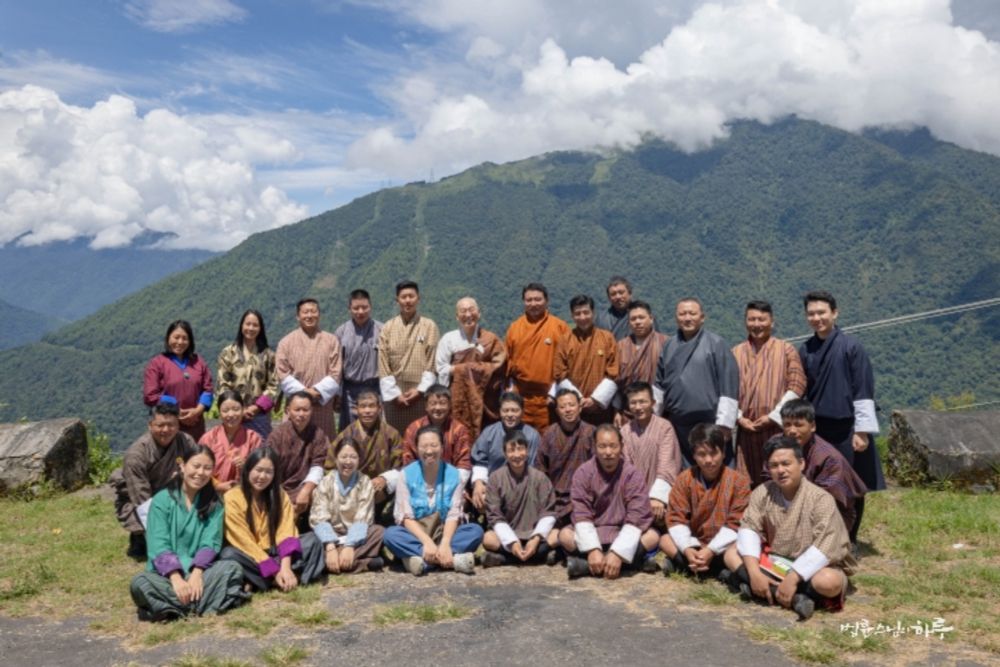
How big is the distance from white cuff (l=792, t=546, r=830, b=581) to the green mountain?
63717 millimetres

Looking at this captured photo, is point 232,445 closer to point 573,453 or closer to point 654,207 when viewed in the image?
point 573,453

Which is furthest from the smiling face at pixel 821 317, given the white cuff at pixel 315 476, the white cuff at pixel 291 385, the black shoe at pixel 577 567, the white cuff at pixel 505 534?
the white cuff at pixel 291 385

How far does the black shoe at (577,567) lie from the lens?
5.17 meters

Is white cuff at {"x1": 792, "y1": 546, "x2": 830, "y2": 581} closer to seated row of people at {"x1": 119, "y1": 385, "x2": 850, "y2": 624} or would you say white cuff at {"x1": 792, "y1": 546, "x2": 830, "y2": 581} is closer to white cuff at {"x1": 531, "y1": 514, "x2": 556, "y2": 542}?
seated row of people at {"x1": 119, "y1": 385, "x2": 850, "y2": 624}

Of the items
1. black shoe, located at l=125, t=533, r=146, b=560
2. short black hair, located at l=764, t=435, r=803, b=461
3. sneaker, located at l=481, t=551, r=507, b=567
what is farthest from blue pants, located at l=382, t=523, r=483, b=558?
short black hair, located at l=764, t=435, r=803, b=461

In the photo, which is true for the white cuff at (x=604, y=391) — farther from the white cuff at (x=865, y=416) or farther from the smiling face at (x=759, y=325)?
the white cuff at (x=865, y=416)

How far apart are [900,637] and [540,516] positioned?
239cm

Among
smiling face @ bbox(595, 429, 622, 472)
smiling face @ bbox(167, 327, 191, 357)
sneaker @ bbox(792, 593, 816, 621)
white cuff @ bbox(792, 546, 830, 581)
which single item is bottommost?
sneaker @ bbox(792, 593, 816, 621)

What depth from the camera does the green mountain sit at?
8994cm

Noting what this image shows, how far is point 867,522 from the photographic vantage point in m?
6.52

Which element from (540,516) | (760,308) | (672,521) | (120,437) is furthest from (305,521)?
(120,437)

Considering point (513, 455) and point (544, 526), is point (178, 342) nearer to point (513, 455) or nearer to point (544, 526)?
point (513, 455)

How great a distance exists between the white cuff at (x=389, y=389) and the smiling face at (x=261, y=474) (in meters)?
1.93

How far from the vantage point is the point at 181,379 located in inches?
257
